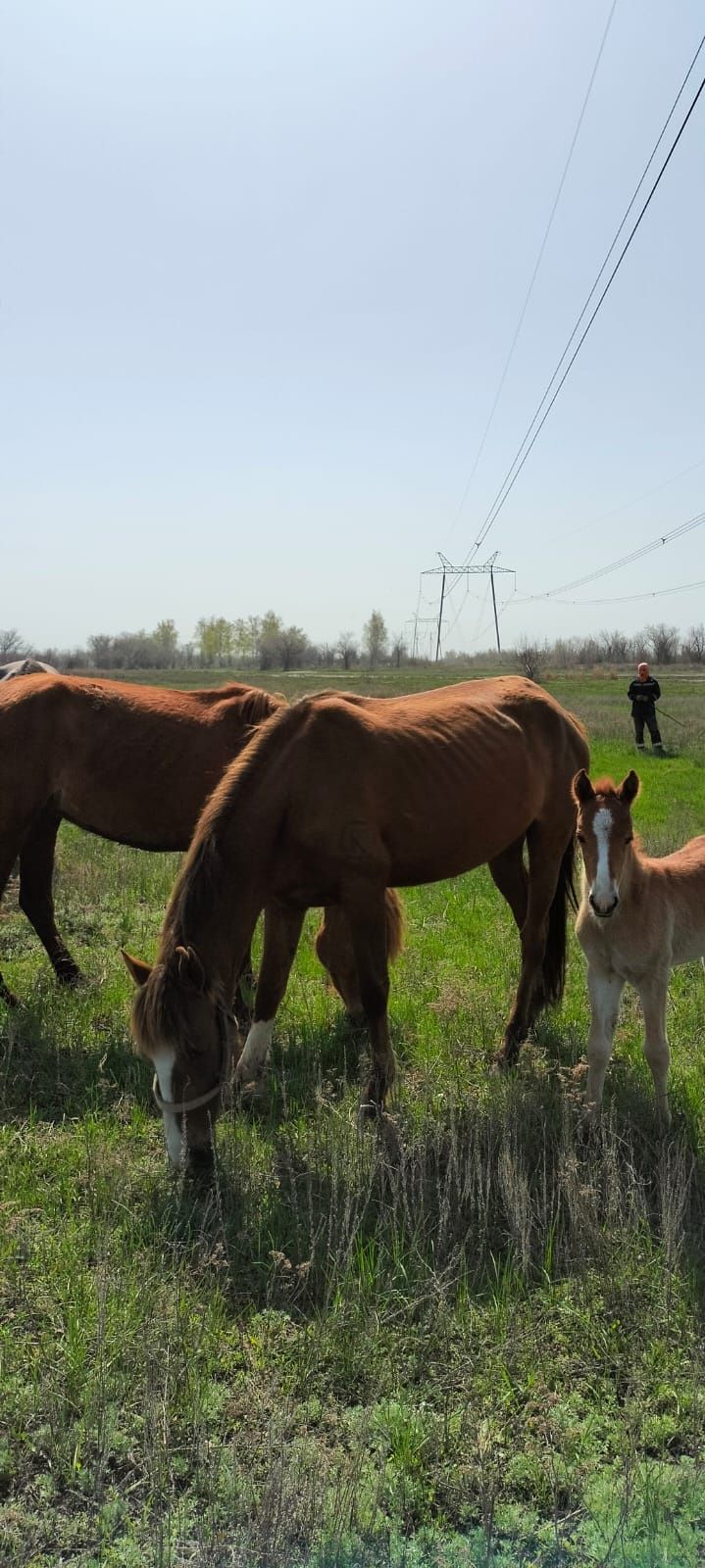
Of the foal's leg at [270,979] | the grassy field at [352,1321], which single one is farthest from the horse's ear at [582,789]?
the foal's leg at [270,979]

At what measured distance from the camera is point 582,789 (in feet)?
13.5

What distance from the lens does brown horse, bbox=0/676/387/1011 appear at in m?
5.73

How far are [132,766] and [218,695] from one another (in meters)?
0.78

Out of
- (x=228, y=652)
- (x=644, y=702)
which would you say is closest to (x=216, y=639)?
(x=228, y=652)

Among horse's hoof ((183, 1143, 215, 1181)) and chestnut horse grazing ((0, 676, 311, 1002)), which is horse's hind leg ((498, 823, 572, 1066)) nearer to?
chestnut horse grazing ((0, 676, 311, 1002))

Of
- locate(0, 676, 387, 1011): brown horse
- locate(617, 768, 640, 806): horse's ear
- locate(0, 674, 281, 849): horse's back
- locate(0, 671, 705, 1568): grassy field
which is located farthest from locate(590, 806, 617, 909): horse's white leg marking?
locate(0, 676, 387, 1011): brown horse

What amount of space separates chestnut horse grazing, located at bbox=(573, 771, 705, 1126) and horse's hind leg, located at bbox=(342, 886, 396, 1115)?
3.11ft

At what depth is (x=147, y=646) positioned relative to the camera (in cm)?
13300

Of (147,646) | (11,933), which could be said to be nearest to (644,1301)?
(11,933)

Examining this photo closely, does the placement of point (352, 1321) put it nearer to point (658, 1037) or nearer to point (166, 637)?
point (658, 1037)

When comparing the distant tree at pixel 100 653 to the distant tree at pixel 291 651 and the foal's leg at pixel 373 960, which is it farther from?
Result: the foal's leg at pixel 373 960

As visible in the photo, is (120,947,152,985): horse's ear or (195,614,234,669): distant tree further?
(195,614,234,669): distant tree

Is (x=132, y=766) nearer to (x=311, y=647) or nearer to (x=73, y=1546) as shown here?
(x=73, y=1546)

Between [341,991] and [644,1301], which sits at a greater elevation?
[341,991]
